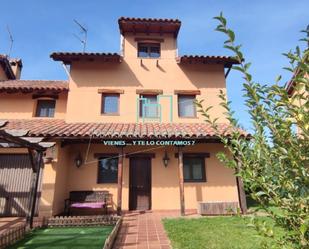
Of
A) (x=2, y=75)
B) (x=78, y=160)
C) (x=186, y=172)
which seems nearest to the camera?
(x=78, y=160)

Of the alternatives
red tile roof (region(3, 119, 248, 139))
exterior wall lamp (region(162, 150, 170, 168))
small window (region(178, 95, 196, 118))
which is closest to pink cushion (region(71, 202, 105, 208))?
red tile roof (region(3, 119, 248, 139))

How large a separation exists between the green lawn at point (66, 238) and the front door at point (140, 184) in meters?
3.07

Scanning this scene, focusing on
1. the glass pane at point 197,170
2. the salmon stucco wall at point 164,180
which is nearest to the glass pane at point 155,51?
the salmon stucco wall at point 164,180

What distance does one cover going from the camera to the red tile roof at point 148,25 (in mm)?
12219

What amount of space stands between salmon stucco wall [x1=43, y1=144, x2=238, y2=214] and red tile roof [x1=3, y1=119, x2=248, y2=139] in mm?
963

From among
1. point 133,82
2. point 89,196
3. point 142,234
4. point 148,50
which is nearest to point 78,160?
point 89,196

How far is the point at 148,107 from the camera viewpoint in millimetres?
11844

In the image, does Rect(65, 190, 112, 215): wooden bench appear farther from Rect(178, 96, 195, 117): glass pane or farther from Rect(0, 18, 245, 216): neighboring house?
Rect(178, 96, 195, 117): glass pane

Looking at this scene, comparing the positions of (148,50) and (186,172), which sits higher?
(148,50)

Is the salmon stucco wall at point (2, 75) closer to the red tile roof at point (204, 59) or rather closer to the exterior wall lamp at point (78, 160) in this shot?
the exterior wall lamp at point (78, 160)

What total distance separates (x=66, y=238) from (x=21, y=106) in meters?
8.64

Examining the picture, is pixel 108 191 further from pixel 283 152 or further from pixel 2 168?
pixel 283 152

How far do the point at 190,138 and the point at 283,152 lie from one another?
7.62m

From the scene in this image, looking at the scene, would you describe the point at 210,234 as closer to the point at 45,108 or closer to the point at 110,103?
the point at 110,103
